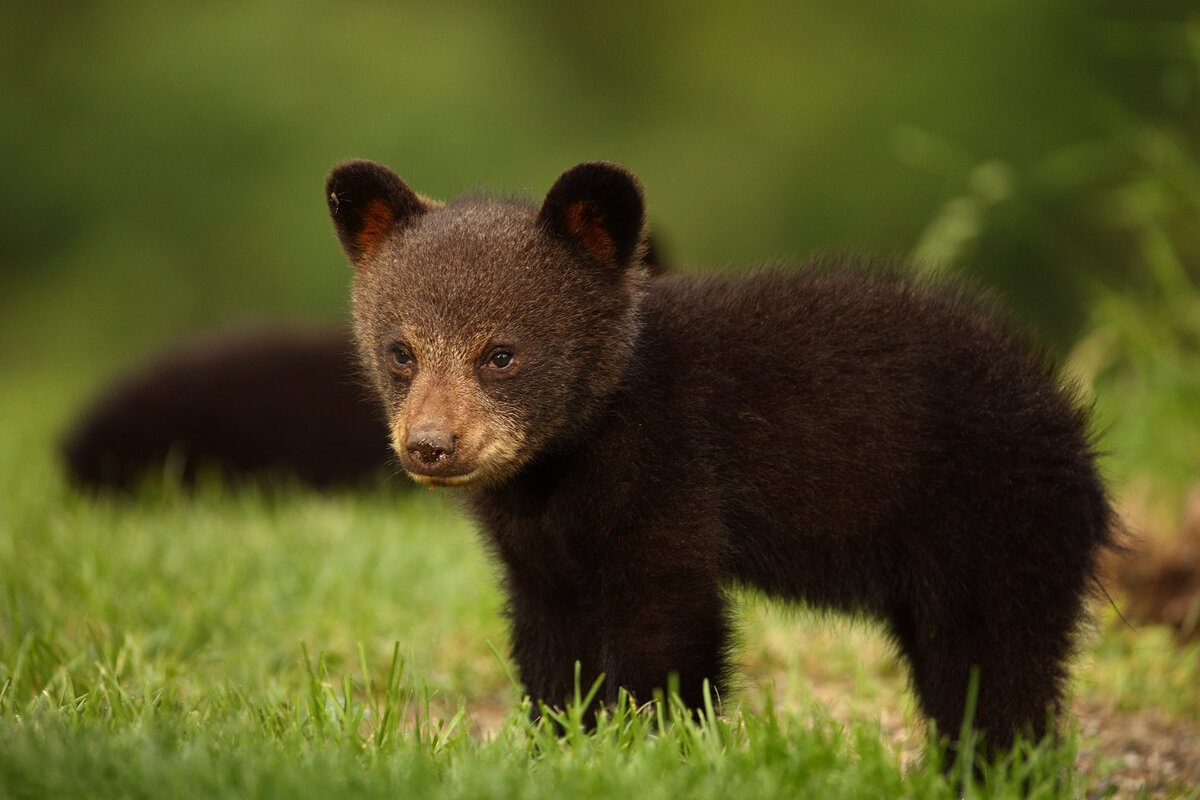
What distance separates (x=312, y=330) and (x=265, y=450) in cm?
101

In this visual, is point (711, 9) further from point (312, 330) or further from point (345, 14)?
point (312, 330)

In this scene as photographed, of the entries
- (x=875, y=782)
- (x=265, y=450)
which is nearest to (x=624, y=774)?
(x=875, y=782)

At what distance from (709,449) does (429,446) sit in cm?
77

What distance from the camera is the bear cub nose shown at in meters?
3.29

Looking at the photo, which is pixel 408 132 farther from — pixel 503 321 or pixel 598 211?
pixel 503 321

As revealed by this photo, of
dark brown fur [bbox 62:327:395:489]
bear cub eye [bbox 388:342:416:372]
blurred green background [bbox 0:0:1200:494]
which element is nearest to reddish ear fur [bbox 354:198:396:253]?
bear cub eye [bbox 388:342:416:372]

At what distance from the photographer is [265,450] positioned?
7.32 m

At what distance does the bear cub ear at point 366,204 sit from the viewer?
378 centimetres

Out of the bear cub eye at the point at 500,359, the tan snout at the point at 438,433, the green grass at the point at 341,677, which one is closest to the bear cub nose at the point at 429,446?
the tan snout at the point at 438,433

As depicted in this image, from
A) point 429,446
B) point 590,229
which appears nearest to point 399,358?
point 429,446

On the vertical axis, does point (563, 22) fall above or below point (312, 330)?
above

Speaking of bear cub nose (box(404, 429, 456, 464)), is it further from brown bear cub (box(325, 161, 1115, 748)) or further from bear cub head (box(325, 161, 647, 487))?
brown bear cub (box(325, 161, 1115, 748))

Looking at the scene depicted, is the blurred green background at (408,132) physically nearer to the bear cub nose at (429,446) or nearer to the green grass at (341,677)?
the green grass at (341,677)

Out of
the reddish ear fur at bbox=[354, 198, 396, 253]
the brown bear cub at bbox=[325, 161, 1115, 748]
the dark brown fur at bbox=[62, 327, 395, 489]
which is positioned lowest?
the dark brown fur at bbox=[62, 327, 395, 489]
